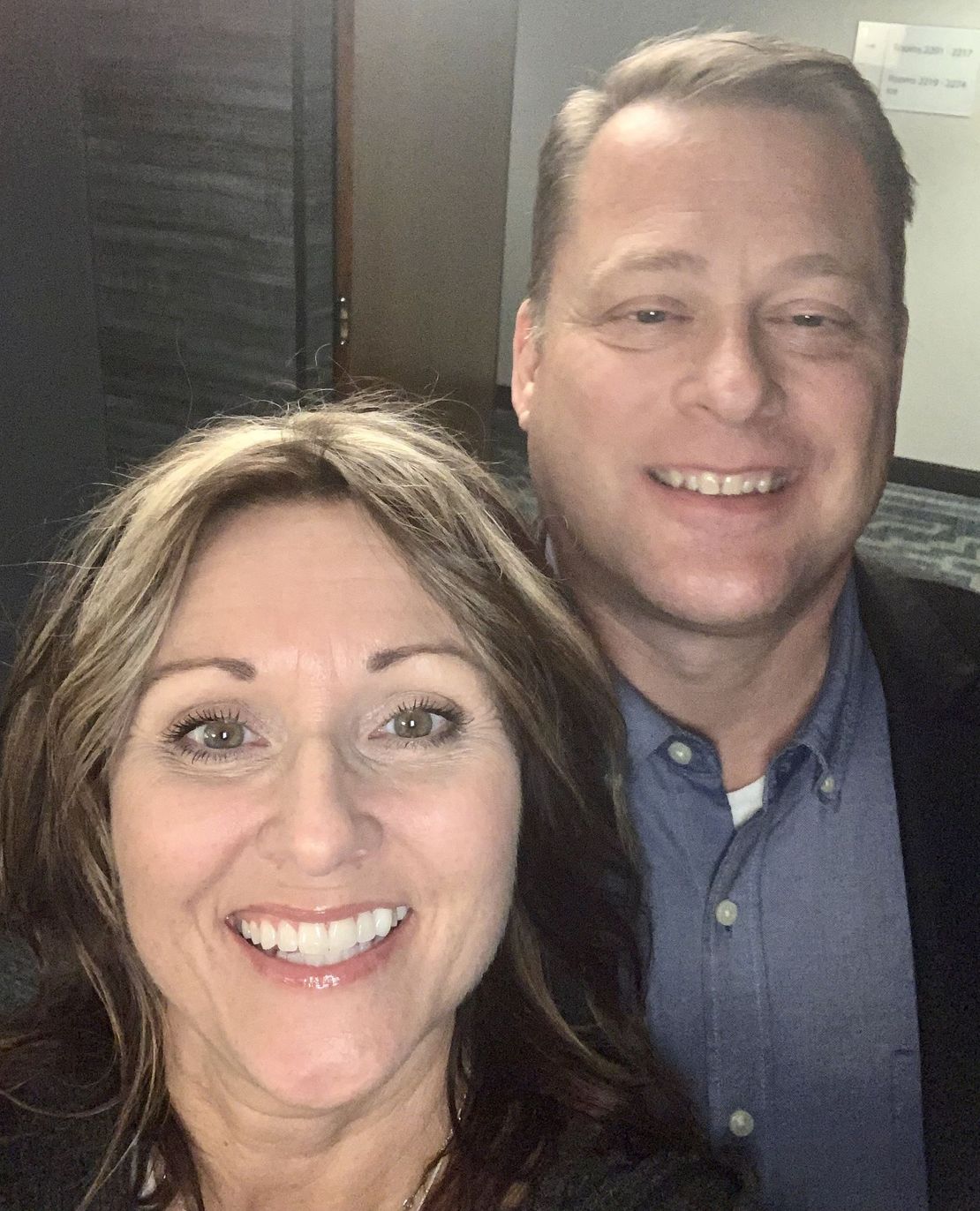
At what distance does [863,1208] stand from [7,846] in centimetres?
97

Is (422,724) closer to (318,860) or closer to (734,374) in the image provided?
(318,860)

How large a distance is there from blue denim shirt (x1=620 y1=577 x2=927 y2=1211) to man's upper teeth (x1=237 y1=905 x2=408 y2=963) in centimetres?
41

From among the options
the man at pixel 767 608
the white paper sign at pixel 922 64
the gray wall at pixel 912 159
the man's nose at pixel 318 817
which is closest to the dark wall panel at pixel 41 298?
the man at pixel 767 608

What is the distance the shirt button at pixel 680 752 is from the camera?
1.25 m

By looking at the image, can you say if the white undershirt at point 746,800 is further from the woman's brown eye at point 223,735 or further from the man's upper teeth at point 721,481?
the woman's brown eye at point 223,735

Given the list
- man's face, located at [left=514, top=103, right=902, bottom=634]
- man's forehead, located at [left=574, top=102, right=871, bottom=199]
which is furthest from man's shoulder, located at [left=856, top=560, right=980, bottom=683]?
man's forehead, located at [left=574, top=102, right=871, bottom=199]

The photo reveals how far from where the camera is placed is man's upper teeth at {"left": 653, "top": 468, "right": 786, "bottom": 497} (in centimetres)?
122

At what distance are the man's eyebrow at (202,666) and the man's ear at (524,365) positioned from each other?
23.6 inches

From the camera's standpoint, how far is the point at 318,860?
0.87m

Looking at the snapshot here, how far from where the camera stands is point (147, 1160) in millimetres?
1015

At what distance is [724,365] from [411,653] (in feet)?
1.62

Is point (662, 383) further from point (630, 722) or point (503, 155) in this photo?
point (503, 155)

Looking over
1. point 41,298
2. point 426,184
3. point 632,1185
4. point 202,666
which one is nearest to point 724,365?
point 202,666

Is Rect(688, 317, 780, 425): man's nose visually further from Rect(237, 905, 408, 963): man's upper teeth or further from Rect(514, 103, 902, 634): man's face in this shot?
Rect(237, 905, 408, 963): man's upper teeth
